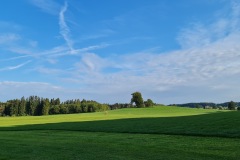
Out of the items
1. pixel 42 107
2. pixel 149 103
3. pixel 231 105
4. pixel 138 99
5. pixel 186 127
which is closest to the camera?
pixel 186 127

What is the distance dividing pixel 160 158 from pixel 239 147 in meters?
4.33

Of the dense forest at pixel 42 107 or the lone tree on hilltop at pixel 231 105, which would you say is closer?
the lone tree on hilltop at pixel 231 105

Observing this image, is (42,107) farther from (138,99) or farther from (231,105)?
(231,105)

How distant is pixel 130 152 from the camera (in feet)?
43.7

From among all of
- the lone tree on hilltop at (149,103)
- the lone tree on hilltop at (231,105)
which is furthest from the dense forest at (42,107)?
the lone tree on hilltop at (231,105)

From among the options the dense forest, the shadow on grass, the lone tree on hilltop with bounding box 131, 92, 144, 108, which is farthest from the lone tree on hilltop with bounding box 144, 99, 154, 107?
the shadow on grass

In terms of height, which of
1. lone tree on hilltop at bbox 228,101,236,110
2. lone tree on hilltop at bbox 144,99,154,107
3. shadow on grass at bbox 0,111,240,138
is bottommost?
shadow on grass at bbox 0,111,240,138

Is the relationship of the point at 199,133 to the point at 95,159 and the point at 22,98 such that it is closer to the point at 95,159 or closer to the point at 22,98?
the point at 95,159

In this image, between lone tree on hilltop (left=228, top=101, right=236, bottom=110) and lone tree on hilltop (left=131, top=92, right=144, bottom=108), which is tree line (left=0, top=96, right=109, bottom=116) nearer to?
lone tree on hilltop (left=131, top=92, right=144, bottom=108)

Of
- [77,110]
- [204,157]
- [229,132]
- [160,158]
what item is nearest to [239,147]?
[204,157]

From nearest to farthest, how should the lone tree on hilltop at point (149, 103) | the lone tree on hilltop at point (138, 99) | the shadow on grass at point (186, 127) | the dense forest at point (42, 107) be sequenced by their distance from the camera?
the shadow on grass at point (186, 127) → the lone tree on hilltop at point (138, 99) → the lone tree on hilltop at point (149, 103) → the dense forest at point (42, 107)

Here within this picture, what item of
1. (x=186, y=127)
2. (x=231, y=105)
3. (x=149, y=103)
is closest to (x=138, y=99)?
(x=149, y=103)

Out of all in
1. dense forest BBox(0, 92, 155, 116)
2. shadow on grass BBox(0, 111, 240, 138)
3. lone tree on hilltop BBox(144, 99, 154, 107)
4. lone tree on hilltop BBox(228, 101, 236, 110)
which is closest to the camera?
→ shadow on grass BBox(0, 111, 240, 138)

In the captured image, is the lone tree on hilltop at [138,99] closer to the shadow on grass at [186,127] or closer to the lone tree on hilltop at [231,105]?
the lone tree on hilltop at [231,105]
